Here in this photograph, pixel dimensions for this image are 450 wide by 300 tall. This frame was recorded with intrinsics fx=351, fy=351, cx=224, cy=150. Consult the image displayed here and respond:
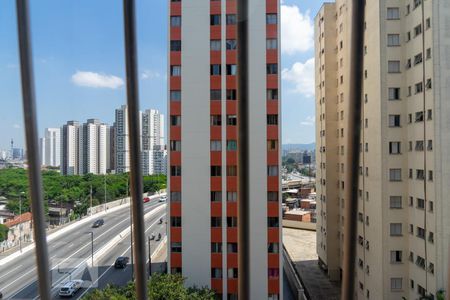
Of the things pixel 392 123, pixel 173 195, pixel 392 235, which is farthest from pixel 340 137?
pixel 173 195

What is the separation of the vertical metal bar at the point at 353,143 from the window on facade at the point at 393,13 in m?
8.82

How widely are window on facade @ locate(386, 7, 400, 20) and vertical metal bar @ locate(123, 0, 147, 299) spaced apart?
354 inches

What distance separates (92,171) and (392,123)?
12.3 metres

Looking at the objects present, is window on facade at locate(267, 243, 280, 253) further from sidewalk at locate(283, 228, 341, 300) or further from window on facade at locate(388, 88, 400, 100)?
window on facade at locate(388, 88, 400, 100)

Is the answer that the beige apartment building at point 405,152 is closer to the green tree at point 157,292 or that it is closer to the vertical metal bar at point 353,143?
the green tree at point 157,292

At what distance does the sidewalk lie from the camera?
10373 mm

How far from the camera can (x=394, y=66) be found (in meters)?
8.34

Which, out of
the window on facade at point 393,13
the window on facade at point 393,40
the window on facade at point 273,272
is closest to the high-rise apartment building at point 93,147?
the window on facade at point 273,272

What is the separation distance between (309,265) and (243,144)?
1322 centimetres

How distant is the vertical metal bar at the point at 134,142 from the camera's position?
2.91 feet

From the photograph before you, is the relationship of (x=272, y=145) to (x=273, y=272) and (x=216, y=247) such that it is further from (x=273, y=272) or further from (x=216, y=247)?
(x=273, y=272)

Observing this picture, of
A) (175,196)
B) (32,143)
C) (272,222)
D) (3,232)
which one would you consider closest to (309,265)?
(272,222)

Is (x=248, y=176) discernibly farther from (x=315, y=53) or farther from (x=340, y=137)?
(x=315, y=53)

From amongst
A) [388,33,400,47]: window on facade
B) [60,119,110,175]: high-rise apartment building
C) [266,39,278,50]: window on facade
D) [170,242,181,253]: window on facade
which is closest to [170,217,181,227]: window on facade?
[170,242,181,253]: window on facade
